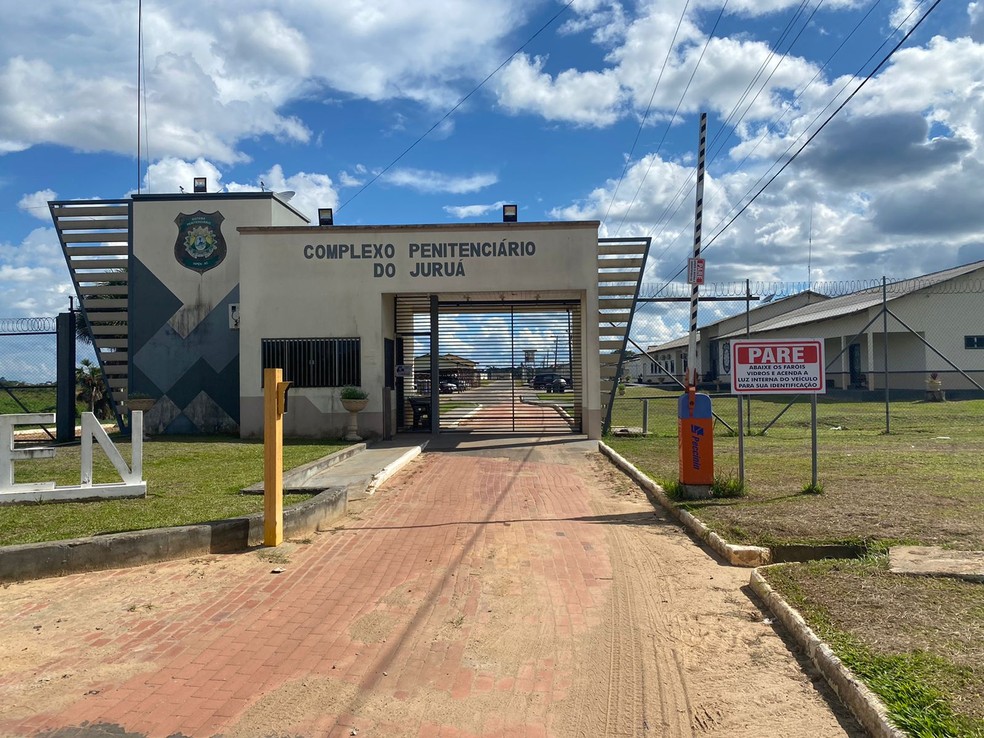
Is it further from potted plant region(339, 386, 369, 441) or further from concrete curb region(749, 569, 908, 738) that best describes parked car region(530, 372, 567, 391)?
concrete curb region(749, 569, 908, 738)

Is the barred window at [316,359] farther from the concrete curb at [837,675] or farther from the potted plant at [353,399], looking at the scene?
the concrete curb at [837,675]

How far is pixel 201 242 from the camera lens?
18.8 meters

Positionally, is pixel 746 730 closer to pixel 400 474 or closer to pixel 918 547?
pixel 918 547

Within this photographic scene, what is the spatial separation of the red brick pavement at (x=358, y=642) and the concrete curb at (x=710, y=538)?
1.02m

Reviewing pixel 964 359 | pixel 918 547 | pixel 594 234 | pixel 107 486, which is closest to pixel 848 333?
pixel 964 359

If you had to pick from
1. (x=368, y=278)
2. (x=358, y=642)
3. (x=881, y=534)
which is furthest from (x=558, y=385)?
(x=358, y=642)

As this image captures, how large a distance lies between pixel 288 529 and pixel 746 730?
16.4 ft

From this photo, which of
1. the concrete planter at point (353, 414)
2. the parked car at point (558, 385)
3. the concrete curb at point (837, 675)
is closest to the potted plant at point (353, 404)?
the concrete planter at point (353, 414)

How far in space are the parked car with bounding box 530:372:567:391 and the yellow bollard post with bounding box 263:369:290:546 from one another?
11741mm

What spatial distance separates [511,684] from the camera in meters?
4.16

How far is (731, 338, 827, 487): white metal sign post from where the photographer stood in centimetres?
923

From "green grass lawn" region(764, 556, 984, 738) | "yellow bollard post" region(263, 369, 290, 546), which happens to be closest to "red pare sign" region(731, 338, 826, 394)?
"green grass lawn" region(764, 556, 984, 738)

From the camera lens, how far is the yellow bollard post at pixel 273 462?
701 cm

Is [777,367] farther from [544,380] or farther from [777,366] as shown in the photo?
[544,380]
